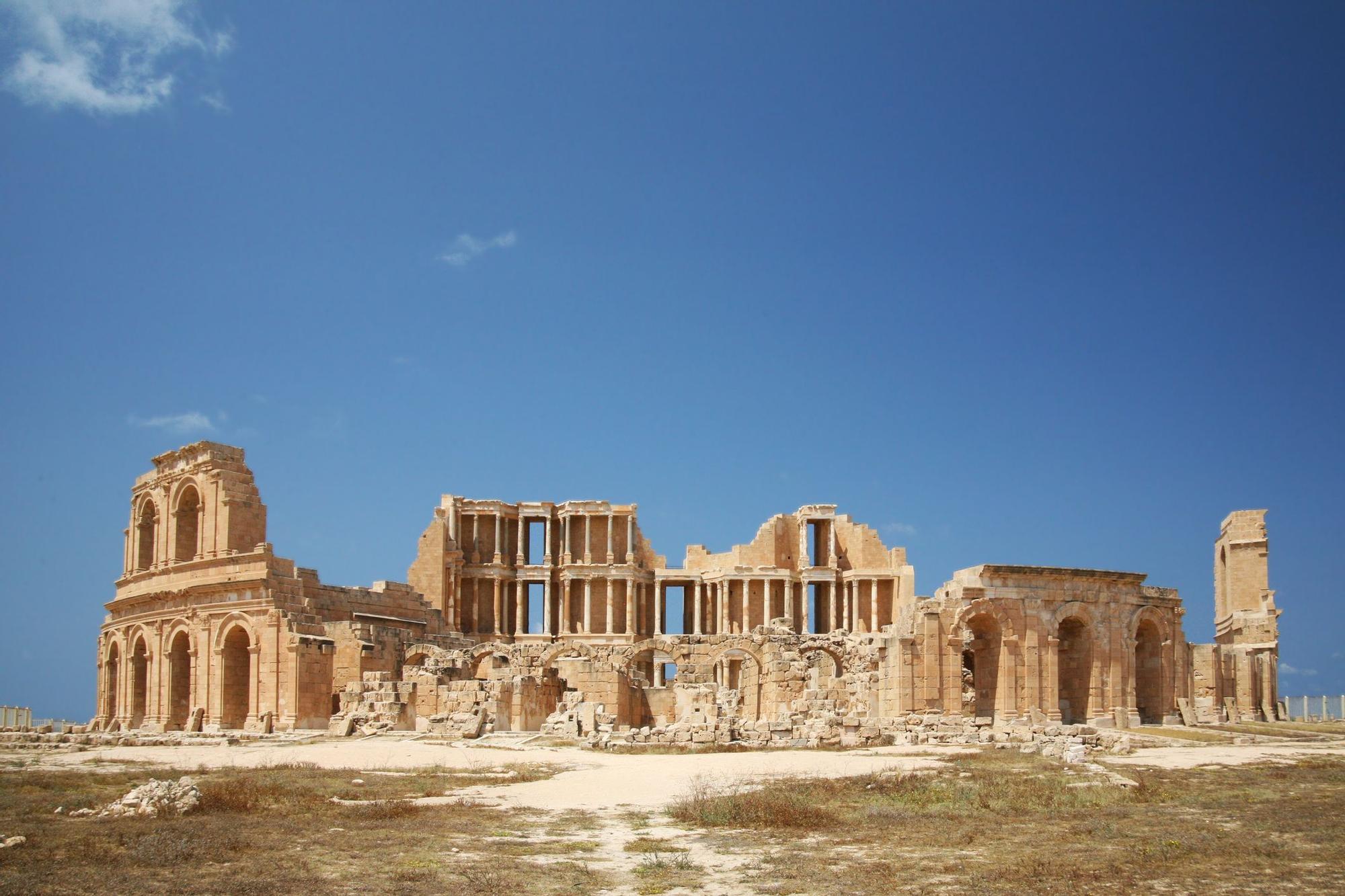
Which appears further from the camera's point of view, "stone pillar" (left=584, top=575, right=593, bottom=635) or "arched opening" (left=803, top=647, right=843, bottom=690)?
"stone pillar" (left=584, top=575, right=593, bottom=635)

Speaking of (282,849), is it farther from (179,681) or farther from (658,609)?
(658,609)

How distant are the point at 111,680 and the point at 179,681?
586 cm

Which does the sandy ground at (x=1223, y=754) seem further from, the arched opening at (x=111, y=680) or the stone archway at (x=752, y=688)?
the arched opening at (x=111, y=680)

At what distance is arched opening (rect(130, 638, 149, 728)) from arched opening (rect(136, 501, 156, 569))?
126 inches

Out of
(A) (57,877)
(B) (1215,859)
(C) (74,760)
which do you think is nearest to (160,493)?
(C) (74,760)

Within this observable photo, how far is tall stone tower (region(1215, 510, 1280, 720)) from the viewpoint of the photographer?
151 feet

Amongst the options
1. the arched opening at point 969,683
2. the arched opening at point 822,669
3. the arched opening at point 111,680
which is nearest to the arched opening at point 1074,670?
the arched opening at point 969,683

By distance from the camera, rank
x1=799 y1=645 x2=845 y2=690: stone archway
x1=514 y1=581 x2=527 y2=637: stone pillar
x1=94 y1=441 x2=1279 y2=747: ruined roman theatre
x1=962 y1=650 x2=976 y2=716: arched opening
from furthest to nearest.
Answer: x1=514 y1=581 x2=527 y2=637: stone pillar → x1=799 y1=645 x2=845 y2=690: stone archway → x1=962 y1=650 x2=976 y2=716: arched opening → x1=94 y1=441 x2=1279 y2=747: ruined roman theatre

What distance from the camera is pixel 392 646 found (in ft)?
136

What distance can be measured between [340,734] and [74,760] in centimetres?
821

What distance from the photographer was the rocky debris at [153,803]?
1580 centimetres

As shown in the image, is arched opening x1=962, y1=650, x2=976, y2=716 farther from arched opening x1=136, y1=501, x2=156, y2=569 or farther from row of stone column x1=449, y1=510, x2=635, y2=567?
arched opening x1=136, y1=501, x2=156, y2=569

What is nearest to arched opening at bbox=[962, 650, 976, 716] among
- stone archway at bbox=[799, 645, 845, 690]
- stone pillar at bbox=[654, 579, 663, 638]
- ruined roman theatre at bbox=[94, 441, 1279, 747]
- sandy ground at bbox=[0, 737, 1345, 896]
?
ruined roman theatre at bbox=[94, 441, 1279, 747]

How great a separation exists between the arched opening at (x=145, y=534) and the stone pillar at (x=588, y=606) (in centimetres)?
2315
